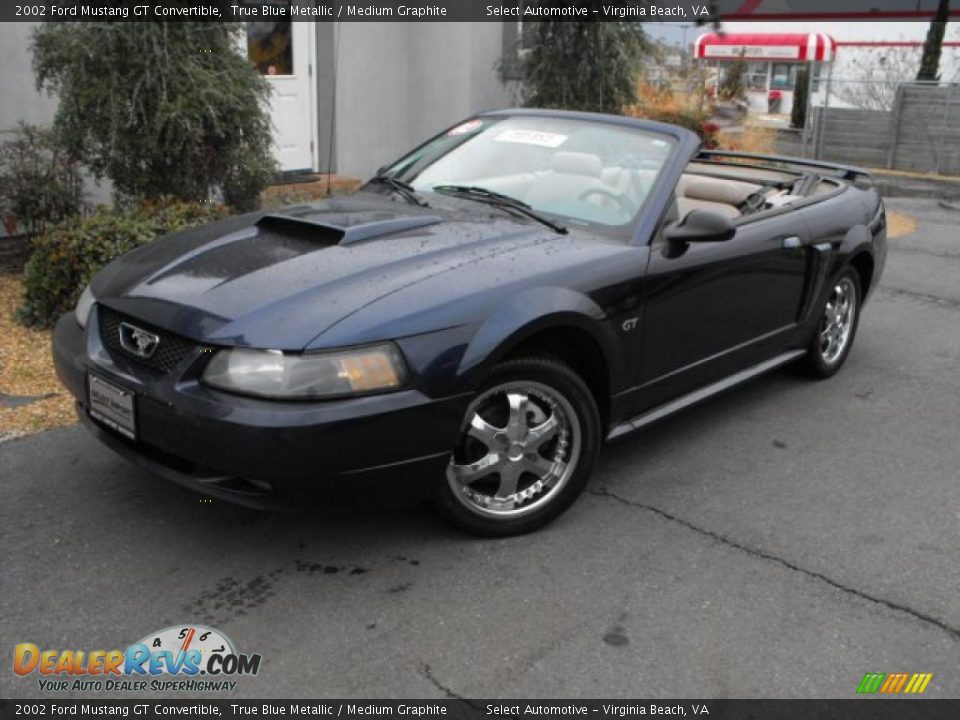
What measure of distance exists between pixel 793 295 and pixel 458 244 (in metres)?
2.04

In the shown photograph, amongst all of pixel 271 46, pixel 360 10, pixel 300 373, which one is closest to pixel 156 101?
pixel 300 373

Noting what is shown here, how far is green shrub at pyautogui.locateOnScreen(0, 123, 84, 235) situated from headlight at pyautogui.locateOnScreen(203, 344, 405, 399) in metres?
4.71

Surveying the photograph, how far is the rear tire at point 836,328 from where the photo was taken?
18.2 feet

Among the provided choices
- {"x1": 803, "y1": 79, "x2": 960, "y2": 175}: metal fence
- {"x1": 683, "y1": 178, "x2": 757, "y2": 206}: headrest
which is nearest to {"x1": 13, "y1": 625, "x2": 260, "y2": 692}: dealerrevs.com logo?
{"x1": 683, "y1": 178, "x2": 757, "y2": 206}: headrest

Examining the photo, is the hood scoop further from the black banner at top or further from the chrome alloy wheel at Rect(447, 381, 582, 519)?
the black banner at top

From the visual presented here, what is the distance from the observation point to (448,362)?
10.7 feet

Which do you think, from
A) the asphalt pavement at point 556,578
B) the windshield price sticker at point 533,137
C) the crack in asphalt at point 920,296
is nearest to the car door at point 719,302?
the asphalt pavement at point 556,578

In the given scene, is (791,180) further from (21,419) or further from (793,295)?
(21,419)

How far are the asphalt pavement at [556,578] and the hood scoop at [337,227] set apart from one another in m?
1.06

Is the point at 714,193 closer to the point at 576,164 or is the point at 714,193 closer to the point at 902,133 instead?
the point at 576,164

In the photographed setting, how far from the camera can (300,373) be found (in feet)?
10.1

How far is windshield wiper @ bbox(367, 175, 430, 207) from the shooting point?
4.52m

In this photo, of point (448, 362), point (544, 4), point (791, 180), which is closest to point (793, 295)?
point (791, 180)
